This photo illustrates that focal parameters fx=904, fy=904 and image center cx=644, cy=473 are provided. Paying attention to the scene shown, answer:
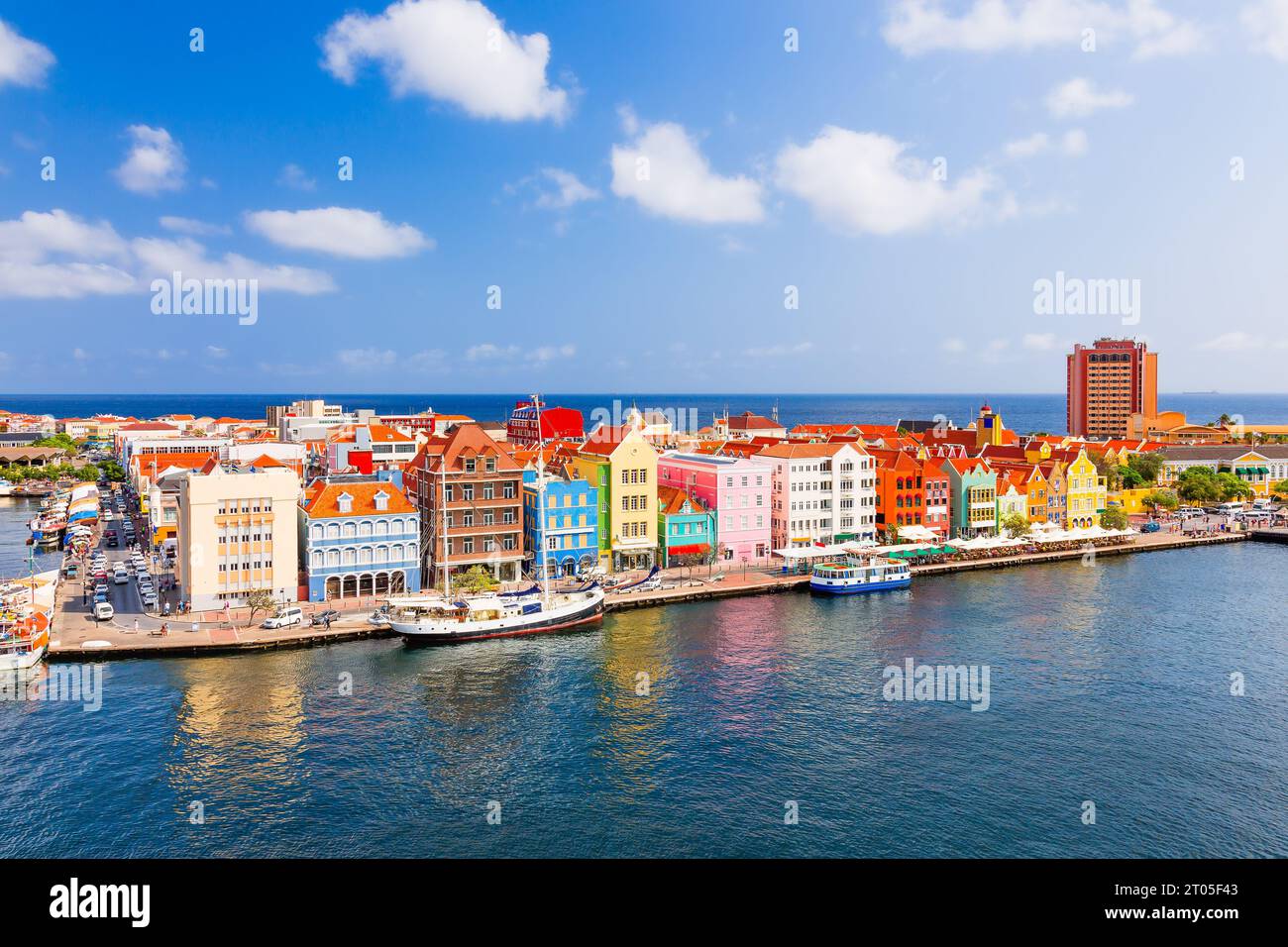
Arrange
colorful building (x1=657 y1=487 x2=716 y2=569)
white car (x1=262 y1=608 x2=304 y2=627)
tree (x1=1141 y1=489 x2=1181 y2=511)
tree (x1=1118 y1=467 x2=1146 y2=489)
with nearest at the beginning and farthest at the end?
1. white car (x1=262 y1=608 x2=304 y2=627)
2. colorful building (x1=657 y1=487 x2=716 y2=569)
3. tree (x1=1141 y1=489 x2=1181 y2=511)
4. tree (x1=1118 y1=467 x2=1146 y2=489)

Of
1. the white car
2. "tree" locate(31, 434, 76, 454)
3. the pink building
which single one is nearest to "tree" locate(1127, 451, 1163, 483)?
the pink building

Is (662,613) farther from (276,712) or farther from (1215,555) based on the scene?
(1215,555)

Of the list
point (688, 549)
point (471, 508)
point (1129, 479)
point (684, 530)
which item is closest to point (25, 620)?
point (471, 508)

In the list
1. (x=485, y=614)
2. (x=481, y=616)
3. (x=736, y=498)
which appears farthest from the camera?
(x=736, y=498)

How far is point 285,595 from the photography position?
159ft

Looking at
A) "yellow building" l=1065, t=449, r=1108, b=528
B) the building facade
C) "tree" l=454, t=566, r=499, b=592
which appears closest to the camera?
"tree" l=454, t=566, r=499, b=592

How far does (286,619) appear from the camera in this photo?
44312 mm

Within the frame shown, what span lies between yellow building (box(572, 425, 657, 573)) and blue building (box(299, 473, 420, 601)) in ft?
43.6

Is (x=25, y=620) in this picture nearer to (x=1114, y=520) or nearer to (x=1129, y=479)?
(x=1114, y=520)

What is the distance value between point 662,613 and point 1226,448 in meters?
84.7

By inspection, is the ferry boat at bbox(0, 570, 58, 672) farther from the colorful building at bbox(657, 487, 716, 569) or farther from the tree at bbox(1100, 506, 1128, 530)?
the tree at bbox(1100, 506, 1128, 530)

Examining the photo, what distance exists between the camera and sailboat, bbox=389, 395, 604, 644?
144 feet

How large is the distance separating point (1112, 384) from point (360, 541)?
5944 inches
